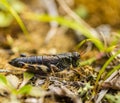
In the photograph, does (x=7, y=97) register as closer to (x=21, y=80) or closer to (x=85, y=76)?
(x=21, y=80)

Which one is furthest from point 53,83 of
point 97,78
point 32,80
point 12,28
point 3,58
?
point 12,28

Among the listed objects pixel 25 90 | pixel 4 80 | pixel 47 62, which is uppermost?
pixel 47 62

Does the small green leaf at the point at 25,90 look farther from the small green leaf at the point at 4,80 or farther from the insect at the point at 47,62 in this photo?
the insect at the point at 47,62

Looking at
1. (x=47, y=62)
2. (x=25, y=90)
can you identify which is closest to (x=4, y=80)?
(x=25, y=90)

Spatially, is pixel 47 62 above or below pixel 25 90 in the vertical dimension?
above

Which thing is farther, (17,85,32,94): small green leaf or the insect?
the insect

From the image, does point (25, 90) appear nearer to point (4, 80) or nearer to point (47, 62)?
point (4, 80)

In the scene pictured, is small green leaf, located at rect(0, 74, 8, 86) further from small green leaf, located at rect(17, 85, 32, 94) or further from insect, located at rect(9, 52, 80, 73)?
insect, located at rect(9, 52, 80, 73)

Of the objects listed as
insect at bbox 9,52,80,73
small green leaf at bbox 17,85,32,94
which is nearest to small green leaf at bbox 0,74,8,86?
small green leaf at bbox 17,85,32,94
